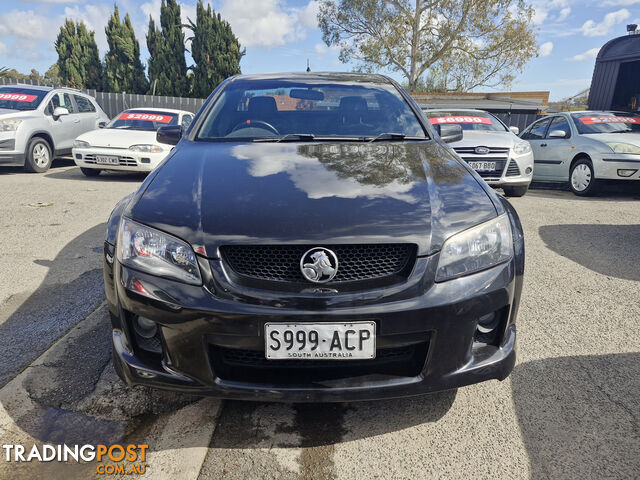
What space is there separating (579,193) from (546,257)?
4434 millimetres

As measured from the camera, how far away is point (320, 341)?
166 centimetres

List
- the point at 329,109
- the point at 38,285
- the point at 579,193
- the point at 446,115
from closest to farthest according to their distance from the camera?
1. the point at 329,109
2. the point at 38,285
3. the point at 579,193
4. the point at 446,115

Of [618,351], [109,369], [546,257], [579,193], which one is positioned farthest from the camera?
[579,193]

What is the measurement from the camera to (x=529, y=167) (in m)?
7.32

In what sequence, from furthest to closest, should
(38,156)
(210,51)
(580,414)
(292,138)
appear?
(210,51), (38,156), (292,138), (580,414)

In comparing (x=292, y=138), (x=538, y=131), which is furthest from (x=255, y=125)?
(x=538, y=131)

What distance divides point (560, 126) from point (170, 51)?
26801 millimetres

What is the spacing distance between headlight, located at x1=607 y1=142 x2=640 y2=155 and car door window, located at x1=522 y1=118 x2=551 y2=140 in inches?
67.7

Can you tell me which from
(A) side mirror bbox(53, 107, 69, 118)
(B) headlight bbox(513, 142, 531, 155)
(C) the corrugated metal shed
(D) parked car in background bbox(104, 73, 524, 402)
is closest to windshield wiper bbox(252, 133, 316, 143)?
(D) parked car in background bbox(104, 73, 524, 402)

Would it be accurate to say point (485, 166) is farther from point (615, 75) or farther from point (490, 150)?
point (615, 75)

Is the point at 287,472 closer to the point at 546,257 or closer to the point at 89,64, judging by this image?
the point at 546,257

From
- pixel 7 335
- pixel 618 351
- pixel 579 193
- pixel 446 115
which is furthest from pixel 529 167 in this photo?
pixel 7 335

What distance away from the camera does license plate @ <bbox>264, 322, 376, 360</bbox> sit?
165 cm

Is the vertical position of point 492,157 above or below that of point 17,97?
below
